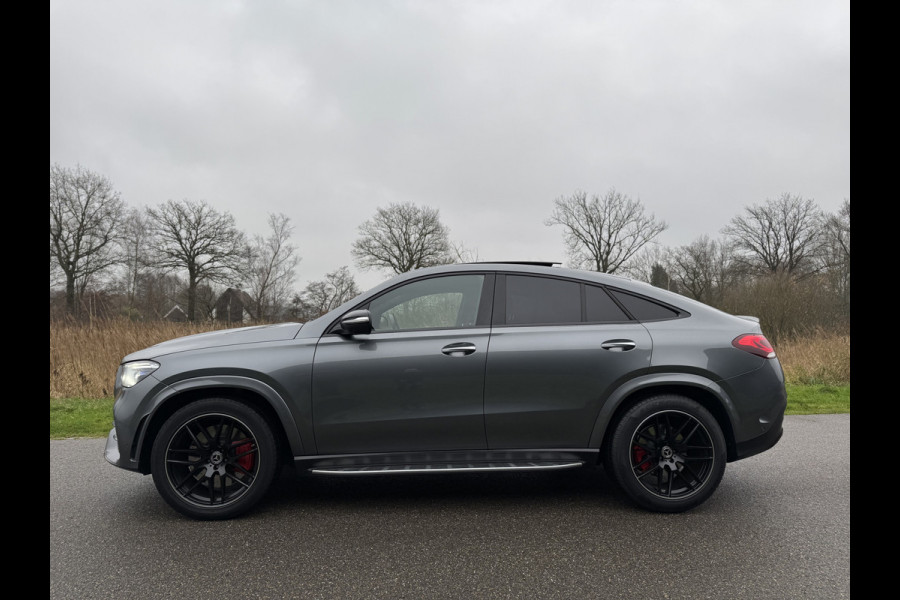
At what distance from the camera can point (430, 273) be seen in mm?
4355

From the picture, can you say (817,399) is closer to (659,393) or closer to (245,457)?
(659,393)

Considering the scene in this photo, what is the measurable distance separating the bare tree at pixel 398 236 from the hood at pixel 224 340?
34.3 meters

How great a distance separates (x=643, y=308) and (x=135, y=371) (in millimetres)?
3638

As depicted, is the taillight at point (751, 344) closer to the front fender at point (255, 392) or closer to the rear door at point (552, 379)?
the rear door at point (552, 379)

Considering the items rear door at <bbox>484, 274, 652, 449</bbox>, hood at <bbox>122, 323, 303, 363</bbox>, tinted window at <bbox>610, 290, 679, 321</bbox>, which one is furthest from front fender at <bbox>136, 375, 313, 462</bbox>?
tinted window at <bbox>610, 290, 679, 321</bbox>

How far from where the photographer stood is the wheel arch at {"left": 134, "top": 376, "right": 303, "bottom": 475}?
12.9 feet

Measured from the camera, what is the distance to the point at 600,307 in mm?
4273

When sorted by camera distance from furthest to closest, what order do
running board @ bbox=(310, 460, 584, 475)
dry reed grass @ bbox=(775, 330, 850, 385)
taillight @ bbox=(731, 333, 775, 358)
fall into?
dry reed grass @ bbox=(775, 330, 850, 385), taillight @ bbox=(731, 333, 775, 358), running board @ bbox=(310, 460, 584, 475)

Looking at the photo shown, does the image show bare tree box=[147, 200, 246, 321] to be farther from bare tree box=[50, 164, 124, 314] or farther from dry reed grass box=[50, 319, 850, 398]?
dry reed grass box=[50, 319, 850, 398]

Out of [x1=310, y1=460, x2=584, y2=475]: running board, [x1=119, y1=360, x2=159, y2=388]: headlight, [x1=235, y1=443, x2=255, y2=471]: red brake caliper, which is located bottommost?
[x1=310, y1=460, x2=584, y2=475]: running board

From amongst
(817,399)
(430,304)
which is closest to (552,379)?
(430,304)

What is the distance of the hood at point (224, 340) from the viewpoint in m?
4.08

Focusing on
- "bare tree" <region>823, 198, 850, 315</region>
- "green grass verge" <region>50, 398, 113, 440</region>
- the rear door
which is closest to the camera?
the rear door
